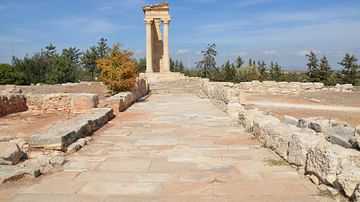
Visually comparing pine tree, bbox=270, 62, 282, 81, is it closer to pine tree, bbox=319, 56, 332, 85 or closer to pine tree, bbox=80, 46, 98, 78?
pine tree, bbox=319, 56, 332, 85

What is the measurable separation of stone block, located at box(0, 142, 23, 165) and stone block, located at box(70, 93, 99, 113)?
7.78m

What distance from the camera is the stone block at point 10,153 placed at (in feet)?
17.8

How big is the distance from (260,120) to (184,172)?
10.6ft

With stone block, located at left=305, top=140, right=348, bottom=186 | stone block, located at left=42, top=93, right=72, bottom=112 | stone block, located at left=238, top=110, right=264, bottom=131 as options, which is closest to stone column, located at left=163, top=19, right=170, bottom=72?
stone block, located at left=42, top=93, right=72, bottom=112

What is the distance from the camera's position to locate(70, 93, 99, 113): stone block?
45.3ft

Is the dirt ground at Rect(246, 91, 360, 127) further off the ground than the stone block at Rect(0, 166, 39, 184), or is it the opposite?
the stone block at Rect(0, 166, 39, 184)

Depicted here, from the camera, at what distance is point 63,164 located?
5742mm

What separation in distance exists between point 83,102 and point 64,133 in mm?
7183

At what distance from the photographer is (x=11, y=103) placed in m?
14.4

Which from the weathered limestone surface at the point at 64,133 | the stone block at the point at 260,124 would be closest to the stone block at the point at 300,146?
the stone block at the point at 260,124

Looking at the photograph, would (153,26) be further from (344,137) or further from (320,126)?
(344,137)

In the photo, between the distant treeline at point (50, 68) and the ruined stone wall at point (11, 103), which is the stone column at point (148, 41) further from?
the ruined stone wall at point (11, 103)

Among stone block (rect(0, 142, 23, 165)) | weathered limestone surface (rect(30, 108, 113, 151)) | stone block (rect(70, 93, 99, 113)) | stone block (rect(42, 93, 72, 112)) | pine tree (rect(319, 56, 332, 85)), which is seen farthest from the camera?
pine tree (rect(319, 56, 332, 85))

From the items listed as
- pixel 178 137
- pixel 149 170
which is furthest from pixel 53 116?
pixel 149 170
